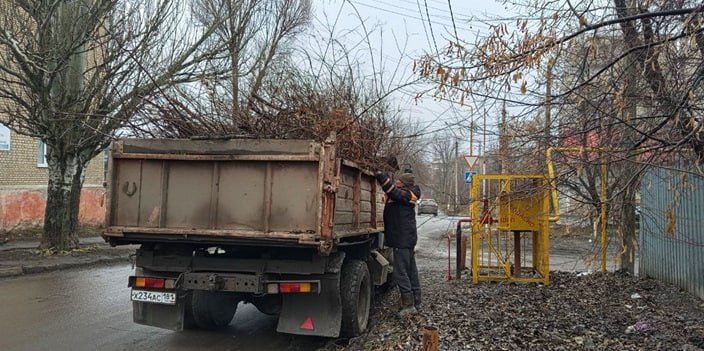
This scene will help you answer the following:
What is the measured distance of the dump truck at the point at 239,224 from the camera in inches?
206

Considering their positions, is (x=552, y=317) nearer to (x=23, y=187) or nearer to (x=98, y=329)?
(x=98, y=329)

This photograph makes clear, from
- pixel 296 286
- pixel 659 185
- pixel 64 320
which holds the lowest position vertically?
pixel 64 320

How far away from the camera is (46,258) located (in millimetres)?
12945

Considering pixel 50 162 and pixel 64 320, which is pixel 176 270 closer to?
pixel 64 320

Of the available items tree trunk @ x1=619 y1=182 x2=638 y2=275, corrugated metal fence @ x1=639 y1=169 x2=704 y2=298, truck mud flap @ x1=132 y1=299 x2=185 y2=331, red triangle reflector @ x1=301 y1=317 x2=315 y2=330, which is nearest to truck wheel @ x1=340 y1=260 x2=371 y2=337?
red triangle reflector @ x1=301 y1=317 x2=315 y2=330

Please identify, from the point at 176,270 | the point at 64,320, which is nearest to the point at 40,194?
the point at 64,320

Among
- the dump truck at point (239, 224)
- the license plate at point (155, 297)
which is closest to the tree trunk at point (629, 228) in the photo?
the dump truck at point (239, 224)

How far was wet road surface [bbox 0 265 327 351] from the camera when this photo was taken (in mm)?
6113

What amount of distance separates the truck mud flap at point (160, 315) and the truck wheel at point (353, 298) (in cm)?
174

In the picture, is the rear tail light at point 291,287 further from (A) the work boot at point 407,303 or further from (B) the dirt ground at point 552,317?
(A) the work boot at point 407,303

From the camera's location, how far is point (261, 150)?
5.34 m

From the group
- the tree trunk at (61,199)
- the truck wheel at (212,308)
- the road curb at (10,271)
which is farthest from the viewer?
the tree trunk at (61,199)

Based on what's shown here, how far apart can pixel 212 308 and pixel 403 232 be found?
8.41 feet

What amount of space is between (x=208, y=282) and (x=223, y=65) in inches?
388
